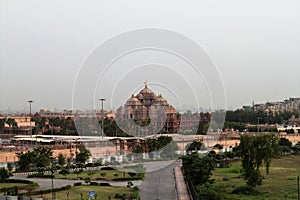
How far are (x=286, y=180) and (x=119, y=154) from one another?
11037 mm

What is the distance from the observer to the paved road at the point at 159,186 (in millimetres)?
13492

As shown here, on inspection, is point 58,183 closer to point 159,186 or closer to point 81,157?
Answer: point 159,186

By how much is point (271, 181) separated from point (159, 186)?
407cm

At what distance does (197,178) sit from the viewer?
14562 millimetres

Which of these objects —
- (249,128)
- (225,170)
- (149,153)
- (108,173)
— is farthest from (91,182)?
(249,128)

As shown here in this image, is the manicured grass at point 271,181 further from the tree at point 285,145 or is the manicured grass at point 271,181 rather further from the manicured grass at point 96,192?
the tree at point 285,145

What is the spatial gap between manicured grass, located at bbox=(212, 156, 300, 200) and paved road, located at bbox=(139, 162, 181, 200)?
5.31 ft

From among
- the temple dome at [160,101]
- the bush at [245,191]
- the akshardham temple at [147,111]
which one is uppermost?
the temple dome at [160,101]

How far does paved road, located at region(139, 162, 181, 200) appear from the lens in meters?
13.5

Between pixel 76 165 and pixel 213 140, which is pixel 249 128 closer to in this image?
pixel 213 140

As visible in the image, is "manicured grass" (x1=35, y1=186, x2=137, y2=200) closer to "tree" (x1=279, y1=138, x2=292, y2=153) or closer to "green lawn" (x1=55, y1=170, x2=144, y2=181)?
"green lawn" (x1=55, y1=170, x2=144, y2=181)

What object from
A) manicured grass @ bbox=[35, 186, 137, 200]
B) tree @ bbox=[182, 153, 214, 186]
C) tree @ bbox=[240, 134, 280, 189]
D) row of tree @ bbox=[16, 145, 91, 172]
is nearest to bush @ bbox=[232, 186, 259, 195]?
tree @ bbox=[240, 134, 280, 189]

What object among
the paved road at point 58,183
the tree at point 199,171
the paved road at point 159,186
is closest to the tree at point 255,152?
the tree at point 199,171

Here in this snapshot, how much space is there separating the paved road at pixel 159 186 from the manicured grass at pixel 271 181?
1618mm
